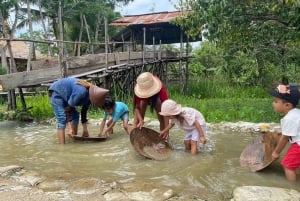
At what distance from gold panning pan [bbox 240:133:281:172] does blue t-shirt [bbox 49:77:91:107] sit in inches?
104

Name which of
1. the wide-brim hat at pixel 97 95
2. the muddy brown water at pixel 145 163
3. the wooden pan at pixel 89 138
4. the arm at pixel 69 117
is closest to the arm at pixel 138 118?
the muddy brown water at pixel 145 163

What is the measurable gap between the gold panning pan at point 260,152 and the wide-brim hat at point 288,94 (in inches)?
34.0

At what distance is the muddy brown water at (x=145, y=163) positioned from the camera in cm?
397

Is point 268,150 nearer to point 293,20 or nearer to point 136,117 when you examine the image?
point 136,117

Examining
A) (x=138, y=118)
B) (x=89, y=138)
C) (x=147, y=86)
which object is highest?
(x=147, y=86)

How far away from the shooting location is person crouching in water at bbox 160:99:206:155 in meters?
4.88

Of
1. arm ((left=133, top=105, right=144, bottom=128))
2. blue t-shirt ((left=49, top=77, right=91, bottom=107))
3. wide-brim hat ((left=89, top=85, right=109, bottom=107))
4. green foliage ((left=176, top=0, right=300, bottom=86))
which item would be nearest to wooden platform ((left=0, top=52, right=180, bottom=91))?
blue t-shirt ((left=49, top=77, right=91, bottom=107))

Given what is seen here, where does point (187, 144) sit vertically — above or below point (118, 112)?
below

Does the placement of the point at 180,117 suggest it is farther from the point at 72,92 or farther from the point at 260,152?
the point at 72,92

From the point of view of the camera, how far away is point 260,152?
4609mm

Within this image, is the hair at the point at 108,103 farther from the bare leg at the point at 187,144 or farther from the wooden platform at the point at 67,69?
the wooden platform at the point at 67,69

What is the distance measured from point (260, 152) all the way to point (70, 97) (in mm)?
3036

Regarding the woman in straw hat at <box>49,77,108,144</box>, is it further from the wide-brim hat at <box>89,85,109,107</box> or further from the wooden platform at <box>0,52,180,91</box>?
the wooden platform at <box>0,52,180,91</box>

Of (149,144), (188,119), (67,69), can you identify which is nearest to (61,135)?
(149,144)
